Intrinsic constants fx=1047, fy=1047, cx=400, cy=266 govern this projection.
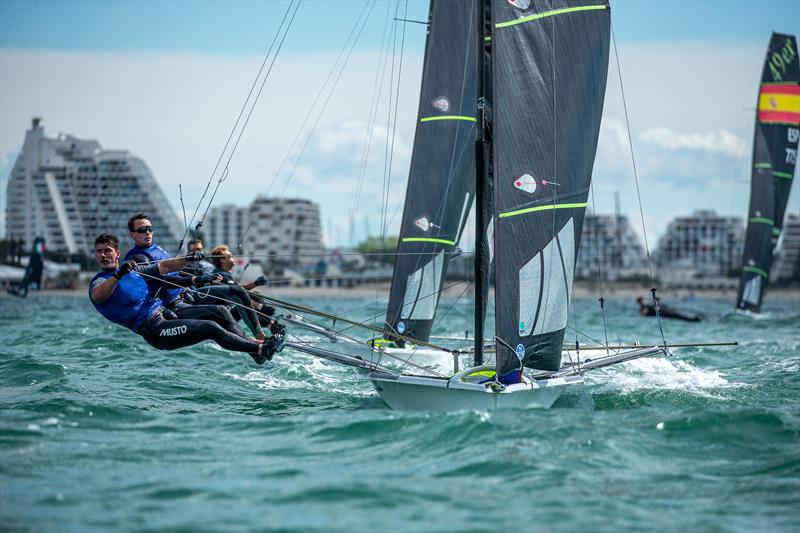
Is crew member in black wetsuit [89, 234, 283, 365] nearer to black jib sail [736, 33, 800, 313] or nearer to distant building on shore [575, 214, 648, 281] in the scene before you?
black jib sail [736, 33, 800, 313]

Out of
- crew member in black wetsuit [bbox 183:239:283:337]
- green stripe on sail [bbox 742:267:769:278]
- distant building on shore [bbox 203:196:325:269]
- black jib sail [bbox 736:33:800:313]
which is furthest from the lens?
distant building on shore [bbox 203:196:325:269]

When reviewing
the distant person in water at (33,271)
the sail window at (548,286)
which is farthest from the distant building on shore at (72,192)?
the sail window at (548,286)

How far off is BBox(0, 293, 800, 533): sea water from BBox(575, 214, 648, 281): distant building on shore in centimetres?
13728

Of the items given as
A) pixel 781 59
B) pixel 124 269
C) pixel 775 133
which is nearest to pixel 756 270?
pixel 775 133

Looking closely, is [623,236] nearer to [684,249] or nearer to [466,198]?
[684,249]

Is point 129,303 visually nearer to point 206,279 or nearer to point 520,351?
point 206,279

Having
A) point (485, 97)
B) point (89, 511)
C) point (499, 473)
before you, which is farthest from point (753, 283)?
point (89, 511)

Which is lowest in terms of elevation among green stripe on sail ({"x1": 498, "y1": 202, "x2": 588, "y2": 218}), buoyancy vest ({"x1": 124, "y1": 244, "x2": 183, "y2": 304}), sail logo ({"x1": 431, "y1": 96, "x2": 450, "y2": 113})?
buoyancy vest ({"x1": 124, "y1": 244, "x2": 183, "y2": 304})

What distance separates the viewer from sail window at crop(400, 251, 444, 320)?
17.7 metres

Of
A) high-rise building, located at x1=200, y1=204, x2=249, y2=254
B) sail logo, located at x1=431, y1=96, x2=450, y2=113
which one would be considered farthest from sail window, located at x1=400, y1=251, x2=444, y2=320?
high-rise building, located at x1=200, y1=204, x2=249, y2=254

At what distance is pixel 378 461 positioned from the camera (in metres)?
8.72

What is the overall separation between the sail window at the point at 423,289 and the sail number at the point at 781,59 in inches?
874

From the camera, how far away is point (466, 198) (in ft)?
59.1

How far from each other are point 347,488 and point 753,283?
33121mm
